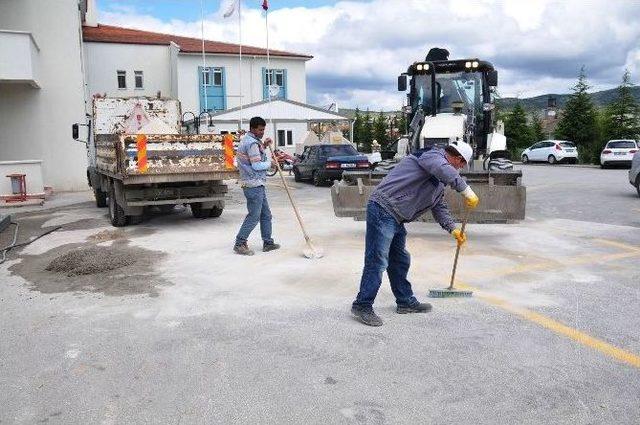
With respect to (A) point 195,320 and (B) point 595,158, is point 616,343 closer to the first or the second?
(A) point 195,320

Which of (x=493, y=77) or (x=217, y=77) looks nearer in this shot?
(x=493, y=77)

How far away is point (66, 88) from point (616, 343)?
19.1m

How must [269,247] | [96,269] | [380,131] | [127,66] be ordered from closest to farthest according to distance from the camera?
[96,269], [269,247], [127,66], [380,131]

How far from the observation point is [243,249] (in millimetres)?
8039

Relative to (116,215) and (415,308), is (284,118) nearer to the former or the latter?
(116,215)

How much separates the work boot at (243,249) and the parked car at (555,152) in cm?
2830

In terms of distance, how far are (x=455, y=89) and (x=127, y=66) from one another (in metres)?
29.2

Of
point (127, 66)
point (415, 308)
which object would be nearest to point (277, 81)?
point (127, 66)

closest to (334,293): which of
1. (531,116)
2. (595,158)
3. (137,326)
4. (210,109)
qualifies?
(137,326)

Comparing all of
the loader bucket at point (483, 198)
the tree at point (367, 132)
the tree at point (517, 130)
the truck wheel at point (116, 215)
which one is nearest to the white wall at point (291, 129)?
the tree at point (367, 132)

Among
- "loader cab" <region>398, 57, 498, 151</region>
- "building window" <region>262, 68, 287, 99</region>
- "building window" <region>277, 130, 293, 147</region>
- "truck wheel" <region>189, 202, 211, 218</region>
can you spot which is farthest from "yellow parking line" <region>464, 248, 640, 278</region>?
"building window" <region>262, 68, 287, 99</region>

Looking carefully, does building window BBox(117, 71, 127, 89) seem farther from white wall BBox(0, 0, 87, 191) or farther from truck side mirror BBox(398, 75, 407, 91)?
truck side mirror BBox(398, 75, 407, 91)

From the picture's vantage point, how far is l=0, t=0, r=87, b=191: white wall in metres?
18.4

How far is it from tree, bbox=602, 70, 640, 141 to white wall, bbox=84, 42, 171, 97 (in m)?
27.3
